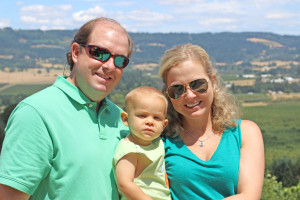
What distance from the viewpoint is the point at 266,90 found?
130m

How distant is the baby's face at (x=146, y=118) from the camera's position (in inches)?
120

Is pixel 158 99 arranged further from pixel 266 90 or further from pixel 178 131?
pixel 266 90

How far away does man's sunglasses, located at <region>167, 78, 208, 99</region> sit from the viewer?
134 inches

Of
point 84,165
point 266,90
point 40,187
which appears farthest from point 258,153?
point 266,90

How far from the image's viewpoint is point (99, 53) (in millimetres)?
3145

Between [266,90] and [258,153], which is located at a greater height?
[258,153]

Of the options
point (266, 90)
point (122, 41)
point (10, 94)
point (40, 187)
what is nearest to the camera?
point (40, 187)

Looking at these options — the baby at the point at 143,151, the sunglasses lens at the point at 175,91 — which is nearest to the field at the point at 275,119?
the sunglasses lens at the point at 175,91

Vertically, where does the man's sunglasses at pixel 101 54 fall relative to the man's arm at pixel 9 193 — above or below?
above

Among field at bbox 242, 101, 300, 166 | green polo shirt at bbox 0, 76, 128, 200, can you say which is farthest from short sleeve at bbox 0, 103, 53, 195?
field at bbox 242, 101, 300, 166

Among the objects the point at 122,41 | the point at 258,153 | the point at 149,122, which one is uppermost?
the point at 122,41

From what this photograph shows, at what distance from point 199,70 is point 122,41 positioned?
0.75m

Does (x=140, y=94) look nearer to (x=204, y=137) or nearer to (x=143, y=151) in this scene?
(x=143, y=151)

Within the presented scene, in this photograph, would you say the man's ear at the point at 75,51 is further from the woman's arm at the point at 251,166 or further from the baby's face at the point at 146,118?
the woman's arm at the point at 251,166
